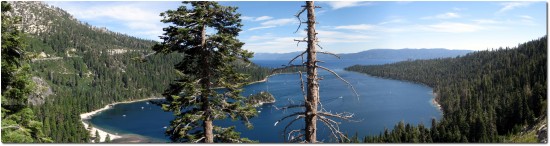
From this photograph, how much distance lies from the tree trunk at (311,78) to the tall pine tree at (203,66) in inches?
218

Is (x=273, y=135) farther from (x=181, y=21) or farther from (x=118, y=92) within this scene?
(x=118, y=92)

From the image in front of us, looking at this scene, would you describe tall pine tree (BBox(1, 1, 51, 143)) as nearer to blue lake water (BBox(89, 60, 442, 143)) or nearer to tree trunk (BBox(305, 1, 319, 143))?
tree trunk (BBox(305, 1, 319, 143))

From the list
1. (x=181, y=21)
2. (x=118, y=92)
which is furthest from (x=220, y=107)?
(x=118, y=92)

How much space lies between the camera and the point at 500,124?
79438 mm

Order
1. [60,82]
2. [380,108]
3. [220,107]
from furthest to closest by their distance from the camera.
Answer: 1. [60,82]
2. [380,108]
3. [220,107]

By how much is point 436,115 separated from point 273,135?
5706cm

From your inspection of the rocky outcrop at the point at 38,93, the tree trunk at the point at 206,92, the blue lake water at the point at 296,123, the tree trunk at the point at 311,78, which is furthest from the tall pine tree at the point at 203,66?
the blue lake water at the point at 296,123

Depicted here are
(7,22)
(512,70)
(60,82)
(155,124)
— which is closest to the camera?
(7,22)

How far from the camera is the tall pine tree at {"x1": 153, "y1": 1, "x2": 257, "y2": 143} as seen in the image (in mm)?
13320

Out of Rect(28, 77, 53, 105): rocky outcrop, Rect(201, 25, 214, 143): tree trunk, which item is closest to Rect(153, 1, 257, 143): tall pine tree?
Rect(201, 25, 214, 143): tree trunk

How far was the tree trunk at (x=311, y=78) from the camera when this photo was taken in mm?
8039

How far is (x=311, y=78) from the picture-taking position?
26.7 feet

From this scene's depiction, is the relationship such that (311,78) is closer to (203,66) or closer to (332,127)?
(332,127)

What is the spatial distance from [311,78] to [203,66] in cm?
645
